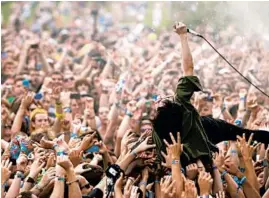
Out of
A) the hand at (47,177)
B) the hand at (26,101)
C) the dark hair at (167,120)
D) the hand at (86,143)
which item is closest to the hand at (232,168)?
the dark hair at (167,120)

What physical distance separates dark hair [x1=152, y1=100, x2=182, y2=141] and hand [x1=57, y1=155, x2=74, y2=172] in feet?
2.65

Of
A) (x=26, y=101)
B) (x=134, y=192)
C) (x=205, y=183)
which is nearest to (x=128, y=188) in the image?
(x=134, y=192)

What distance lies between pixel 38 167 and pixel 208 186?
1658 millimetres

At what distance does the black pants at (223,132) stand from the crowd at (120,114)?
0.07 meters

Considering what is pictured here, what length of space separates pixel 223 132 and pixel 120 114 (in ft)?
10.2

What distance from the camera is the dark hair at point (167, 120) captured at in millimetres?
7268

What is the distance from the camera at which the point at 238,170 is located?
764 cm

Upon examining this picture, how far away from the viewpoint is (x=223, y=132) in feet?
25.4

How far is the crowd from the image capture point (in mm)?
7305

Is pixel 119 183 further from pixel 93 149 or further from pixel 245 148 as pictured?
pixel 93 149

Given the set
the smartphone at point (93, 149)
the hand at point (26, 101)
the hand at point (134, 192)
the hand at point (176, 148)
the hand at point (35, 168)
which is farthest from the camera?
the hand at point (26, 101)

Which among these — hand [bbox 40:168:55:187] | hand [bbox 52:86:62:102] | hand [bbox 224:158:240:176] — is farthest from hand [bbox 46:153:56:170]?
hand [bbox 52:86:62:102]

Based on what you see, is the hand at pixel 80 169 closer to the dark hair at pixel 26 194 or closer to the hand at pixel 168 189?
the dark hair at pixel 26 194

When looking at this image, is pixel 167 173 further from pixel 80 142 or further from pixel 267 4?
pixel 267 4
